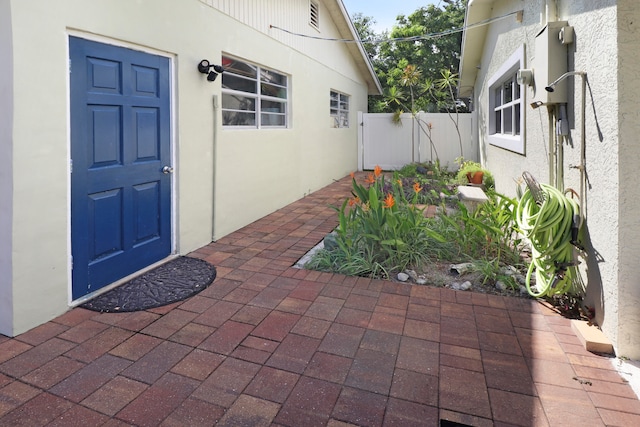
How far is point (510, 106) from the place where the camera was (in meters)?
6.46

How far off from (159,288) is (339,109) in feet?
26.8

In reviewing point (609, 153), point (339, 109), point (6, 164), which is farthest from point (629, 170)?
point (339, 109)

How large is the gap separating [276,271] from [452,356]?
6.66 feet

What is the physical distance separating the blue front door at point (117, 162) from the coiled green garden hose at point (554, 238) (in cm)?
341

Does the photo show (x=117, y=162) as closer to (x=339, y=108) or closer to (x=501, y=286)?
(x=501, y=286)

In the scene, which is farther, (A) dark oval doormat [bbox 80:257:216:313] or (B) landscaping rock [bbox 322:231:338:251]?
(B) landscaping rock [bbox 322:231:338:251]

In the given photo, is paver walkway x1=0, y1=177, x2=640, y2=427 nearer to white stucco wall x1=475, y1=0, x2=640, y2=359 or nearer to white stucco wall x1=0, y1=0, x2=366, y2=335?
white stucco wall x1=475, y1=0, x2=640, y2=359

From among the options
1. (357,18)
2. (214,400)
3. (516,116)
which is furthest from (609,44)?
(357,18)

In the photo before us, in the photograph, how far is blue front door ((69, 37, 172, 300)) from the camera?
3445 millimetres

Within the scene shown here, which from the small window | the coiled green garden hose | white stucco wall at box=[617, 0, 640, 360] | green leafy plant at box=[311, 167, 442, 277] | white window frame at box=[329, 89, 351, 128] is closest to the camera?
white stucco wall at box=[617, 0, 640, 360]

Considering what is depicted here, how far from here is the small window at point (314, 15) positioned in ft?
28.4

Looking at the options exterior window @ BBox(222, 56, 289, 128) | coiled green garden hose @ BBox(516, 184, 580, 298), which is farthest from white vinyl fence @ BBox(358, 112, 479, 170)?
coiled green garden hose @ BBox(516, 184, 580, 298)

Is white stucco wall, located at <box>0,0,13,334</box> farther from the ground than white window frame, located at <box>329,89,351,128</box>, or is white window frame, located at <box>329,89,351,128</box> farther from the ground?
white window frame, located at <box>329,89,351,128</box>

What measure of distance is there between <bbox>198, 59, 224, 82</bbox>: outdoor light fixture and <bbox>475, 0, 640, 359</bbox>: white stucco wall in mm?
3505
